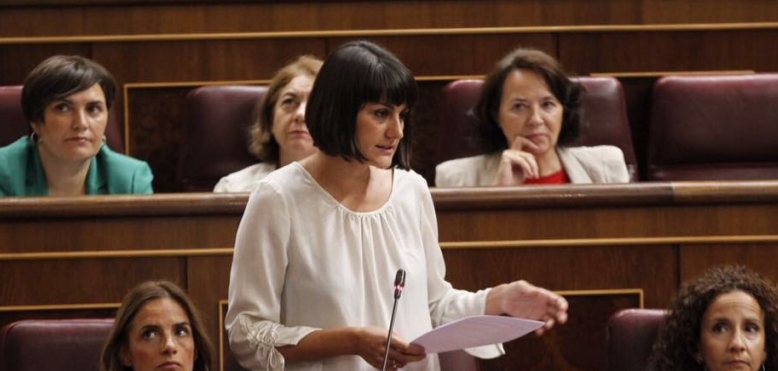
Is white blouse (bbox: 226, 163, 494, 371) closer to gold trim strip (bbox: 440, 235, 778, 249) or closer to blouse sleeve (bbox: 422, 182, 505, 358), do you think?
blouse sleeve (bbox: 422, 182, 505, 358)

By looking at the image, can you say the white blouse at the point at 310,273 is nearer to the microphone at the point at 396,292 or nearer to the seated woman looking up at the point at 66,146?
the microphone at the point at 396,292

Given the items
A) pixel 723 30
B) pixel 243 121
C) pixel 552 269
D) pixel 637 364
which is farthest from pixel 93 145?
pixel 723 30

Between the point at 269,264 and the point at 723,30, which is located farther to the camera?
the point at 723,30

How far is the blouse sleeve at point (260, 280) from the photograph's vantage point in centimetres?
89

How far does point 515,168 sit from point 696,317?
0.35 meters

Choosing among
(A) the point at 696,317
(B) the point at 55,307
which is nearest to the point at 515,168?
(A) the point at 696,317

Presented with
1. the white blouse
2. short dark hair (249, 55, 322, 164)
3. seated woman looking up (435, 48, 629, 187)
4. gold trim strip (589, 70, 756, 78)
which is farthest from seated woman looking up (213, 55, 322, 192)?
the white blouse

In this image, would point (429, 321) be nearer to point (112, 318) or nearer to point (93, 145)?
point (112, 318)

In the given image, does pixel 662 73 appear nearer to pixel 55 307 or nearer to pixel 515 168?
pixel 515 168

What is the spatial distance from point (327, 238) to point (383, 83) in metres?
0.10

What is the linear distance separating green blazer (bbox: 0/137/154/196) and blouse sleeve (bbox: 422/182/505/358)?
0.48 meters

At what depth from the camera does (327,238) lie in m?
0.91

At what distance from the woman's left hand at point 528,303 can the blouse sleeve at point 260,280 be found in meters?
0.12

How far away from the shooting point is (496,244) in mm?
1136
